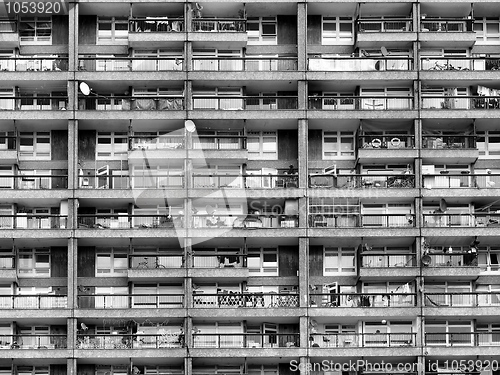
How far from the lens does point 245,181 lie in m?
85.6

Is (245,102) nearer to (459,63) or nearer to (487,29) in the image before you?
(459,63)

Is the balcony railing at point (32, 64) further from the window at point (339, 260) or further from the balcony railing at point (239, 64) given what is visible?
the window at point (339, 260)

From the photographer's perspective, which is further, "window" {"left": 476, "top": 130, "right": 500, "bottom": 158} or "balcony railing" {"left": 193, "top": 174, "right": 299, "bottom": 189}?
"window" {"left": 476, "top": 130, "right": 500, "bottom": 158}

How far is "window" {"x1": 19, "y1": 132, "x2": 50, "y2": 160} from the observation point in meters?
86.9

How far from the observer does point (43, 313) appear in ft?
270

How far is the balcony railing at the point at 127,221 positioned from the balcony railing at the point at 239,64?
9.98 m

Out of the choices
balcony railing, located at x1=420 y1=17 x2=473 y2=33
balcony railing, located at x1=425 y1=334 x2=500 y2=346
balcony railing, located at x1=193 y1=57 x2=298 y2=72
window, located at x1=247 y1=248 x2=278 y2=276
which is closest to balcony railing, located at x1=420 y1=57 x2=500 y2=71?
balcony railing, located at x1=420 y1=17 x2=473 y2=33

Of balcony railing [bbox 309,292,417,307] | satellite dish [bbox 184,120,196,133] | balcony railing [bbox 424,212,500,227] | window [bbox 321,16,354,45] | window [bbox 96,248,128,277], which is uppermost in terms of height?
window [bbox 321,16,354,45]

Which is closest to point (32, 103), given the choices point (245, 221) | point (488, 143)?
point (245, 221)

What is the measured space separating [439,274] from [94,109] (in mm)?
24076

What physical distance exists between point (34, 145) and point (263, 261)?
54.0ft

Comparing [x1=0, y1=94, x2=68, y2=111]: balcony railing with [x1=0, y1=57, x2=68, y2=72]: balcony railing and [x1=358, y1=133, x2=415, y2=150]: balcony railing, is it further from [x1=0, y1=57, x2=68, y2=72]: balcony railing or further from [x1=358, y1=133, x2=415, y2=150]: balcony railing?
[x1=358, y1=133, x2=415, y2=150]: balcony railing

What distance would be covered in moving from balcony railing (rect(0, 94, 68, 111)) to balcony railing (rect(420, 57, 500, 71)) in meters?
23.3

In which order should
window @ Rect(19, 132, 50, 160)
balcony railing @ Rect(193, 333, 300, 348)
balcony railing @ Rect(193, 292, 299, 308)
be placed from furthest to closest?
window @ Rect(19, 132, 50, 160), balcony railing @ Rect(193, 292, 299, 308), balcony railing @ Rect(193, 333, 300, 348)
